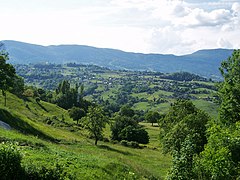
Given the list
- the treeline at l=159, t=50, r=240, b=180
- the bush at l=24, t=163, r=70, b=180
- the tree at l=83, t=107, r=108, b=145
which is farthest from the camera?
the tree at l=83, t=107, r=108, b=145

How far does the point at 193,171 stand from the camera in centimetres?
2606

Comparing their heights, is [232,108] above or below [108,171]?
above

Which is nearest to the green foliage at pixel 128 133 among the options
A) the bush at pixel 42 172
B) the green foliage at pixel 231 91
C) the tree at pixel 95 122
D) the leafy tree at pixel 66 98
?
the tree at pixel 95 122

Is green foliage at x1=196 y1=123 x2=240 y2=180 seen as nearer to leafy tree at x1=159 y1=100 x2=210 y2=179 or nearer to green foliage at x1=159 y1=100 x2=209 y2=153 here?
leafy tree at x1=159 y1=100 x2=210 y2=179

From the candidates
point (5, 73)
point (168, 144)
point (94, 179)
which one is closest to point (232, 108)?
point (168, 144)

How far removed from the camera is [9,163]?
20.5 m

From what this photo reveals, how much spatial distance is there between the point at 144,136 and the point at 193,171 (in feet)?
272

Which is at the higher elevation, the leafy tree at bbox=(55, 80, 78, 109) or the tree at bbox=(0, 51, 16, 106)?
the tree at bbox=(0, 51, 16, 106)

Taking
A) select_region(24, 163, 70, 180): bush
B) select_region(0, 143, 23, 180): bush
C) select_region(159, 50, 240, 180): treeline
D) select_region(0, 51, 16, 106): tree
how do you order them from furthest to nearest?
select_region(0, 51, 16, 106): tree → select_region(159, 50, 240, 180): treeline → select_region(24, 163, 70, 180): bush → select_region(0, 143, 23, 180): bush

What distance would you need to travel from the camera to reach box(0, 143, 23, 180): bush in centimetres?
2030

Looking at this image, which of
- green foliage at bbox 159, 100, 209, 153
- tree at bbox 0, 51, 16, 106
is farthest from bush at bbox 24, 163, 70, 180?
tree at bbox 0, 51, 16, 106

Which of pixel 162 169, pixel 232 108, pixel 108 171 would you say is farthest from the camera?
pixel 162 169

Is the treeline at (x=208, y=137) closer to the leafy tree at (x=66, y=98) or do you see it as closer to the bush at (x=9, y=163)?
the bush at (x=9, y=163)

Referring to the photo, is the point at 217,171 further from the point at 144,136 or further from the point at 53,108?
the point at 53,108
